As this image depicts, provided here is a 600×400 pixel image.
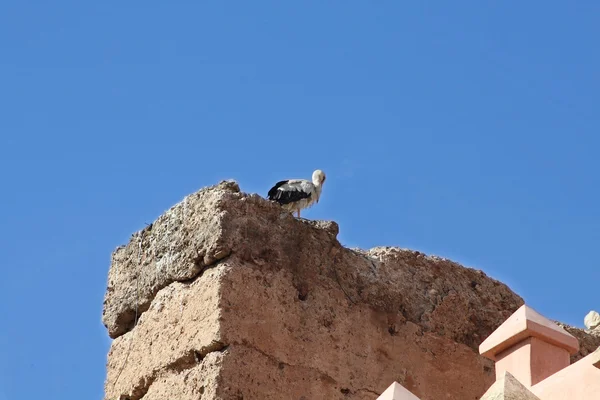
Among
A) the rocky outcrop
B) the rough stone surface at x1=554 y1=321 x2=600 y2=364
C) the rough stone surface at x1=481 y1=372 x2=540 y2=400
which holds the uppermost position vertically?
the rough stone surface at x1=554 y1=321 x2=600 y2=364

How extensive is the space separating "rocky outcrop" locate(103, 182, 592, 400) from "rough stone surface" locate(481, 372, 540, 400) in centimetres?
184

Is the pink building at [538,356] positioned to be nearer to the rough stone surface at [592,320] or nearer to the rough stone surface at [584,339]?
the rough stone surface at [584,339]

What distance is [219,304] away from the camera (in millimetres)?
6523

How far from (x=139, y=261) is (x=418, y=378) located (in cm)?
180

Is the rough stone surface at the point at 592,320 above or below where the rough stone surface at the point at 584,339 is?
above

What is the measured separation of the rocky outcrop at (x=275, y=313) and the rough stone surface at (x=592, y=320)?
1.73m

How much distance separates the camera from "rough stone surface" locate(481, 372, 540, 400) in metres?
4.81

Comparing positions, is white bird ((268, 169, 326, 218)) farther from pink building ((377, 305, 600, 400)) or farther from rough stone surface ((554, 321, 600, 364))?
pink building ((377, 305, 600, 400))

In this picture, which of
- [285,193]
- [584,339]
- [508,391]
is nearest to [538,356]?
[508,391]

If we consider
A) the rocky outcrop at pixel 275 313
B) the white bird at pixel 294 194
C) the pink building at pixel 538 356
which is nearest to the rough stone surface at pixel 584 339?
the rocky outcrop at pixel 275 313

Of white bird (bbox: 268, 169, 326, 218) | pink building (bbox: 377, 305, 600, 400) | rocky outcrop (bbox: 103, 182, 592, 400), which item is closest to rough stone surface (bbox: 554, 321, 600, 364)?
rocky outcrop (bbox: 103, 182, 592, 400)

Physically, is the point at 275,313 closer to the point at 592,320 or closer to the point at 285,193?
the point at 285,193

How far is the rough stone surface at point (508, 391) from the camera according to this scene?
15.8ft

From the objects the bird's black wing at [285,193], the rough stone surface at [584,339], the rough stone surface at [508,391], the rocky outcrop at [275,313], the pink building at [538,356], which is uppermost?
the bird's black wing at [285,193]
